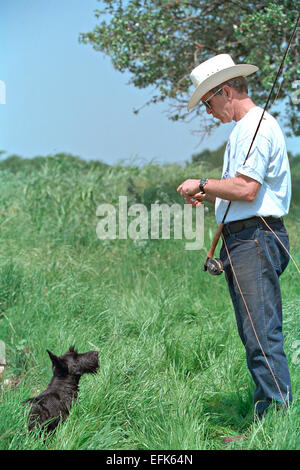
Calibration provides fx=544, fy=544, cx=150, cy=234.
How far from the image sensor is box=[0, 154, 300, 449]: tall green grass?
3.21m

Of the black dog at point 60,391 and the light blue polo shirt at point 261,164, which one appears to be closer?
the light blue polo shirt at point 261,164

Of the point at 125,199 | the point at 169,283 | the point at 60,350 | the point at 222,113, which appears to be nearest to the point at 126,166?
the point at 125,199

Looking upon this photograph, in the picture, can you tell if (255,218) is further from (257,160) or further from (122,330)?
(122,330)

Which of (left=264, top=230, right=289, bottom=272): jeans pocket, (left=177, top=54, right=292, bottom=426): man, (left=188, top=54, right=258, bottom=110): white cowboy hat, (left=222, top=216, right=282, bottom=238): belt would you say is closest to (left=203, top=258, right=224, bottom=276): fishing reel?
(left=177, top=54, right=292, bottom=426): man

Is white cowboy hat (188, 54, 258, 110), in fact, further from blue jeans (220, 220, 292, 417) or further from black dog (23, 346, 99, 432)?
black dog (23, 346, 99, 432)

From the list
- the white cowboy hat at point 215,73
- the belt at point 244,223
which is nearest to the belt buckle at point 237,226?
the belt at point 244,223

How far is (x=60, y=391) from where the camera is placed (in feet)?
11.5

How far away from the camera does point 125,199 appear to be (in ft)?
28.8

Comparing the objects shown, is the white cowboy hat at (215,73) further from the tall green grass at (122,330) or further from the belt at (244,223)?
the tall green grass at (122,330)

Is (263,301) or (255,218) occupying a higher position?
(255,218)

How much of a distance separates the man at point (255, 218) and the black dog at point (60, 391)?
115 centimetres

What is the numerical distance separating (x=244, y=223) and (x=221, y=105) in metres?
0.72

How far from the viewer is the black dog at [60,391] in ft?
11.0

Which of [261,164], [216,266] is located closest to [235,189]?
[261,164]
